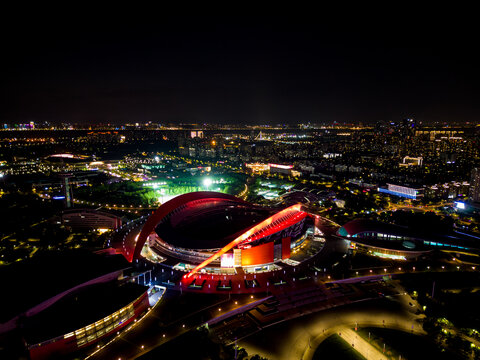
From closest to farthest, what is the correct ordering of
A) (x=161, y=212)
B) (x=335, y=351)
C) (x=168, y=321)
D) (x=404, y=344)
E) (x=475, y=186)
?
(x=335, y=351) < (x=404, y=344) < (x=168, y=321) < (x=161, y=212) < (x=475, y=186)

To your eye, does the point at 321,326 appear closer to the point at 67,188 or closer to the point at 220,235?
the point at 220,235

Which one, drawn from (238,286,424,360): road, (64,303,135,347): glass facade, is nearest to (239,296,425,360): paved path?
(238,286,424,360): road

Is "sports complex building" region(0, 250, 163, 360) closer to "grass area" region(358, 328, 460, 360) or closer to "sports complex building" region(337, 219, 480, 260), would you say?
"grass area" region(358, 328, 460, 360)

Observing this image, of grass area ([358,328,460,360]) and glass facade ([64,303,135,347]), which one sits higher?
glass facade ([64,303,135,347])

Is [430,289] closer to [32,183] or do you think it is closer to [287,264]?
[287,264]

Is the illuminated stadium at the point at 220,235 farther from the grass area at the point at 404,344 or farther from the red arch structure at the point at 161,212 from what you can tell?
the grass area at the point at 404,344

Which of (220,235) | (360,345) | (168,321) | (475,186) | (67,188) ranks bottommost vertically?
(360,345)

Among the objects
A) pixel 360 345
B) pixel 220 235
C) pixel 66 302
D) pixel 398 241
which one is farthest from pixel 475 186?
pixel 66 302

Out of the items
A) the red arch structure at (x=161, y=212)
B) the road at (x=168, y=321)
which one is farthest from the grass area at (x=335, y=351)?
the red arch structure at (x=161, y=212)
